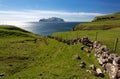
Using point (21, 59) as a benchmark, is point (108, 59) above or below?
above

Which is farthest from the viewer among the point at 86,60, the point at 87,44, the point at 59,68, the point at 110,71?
the point at 87,44

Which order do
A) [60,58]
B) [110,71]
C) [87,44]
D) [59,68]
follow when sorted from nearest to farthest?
[110,71], [59,68], [60,58], [87,44]

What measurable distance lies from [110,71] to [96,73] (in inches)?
68.8

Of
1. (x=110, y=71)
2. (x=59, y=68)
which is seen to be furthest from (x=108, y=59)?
(x=59, y=68)

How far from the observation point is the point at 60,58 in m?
35.9

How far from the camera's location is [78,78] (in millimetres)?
24406

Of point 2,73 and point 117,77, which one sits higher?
point 117,77

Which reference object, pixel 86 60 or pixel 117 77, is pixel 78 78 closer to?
pixel 117 77

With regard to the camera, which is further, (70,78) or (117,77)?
(70,78)

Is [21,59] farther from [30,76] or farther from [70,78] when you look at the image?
[70,78]

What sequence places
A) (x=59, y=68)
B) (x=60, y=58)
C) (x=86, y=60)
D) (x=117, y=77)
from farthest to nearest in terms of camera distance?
(x=60, y=58)
(x=86, y=60)
(x=59, y=68)
(x=117, y=77)

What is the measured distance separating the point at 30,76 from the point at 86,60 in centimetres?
934

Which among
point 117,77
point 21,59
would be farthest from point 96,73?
point 21,59

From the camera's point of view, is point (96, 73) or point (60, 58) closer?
point (96, 73)
